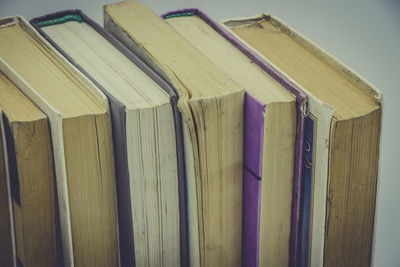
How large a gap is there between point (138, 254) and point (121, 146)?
0.14 metres

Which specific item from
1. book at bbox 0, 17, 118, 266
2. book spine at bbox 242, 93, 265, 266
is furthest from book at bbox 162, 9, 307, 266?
book at bbox 0, 17, 118, 266

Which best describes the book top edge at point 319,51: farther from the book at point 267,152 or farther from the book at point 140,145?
the book at point 140,145

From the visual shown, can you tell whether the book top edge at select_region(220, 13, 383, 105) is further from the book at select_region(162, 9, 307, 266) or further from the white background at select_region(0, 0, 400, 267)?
the white background at select_region(0, 0, 400, 267)

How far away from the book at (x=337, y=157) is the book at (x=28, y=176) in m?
0.29

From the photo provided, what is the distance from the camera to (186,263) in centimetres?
79

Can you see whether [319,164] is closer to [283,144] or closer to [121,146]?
[283,144]

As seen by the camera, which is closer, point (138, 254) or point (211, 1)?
point (138, 254)

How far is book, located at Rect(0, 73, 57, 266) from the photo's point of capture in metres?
0.68

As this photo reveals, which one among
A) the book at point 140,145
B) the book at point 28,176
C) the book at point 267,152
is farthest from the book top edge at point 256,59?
the book at point 28,176

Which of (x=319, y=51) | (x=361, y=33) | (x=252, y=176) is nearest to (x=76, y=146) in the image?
(x=252, y=176)

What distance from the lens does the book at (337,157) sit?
70 centimetres

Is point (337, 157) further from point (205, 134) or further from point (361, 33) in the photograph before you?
point (361, 33)

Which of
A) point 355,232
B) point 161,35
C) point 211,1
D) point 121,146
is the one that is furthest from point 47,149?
point 211,1

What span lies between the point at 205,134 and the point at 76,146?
5.6 inches
